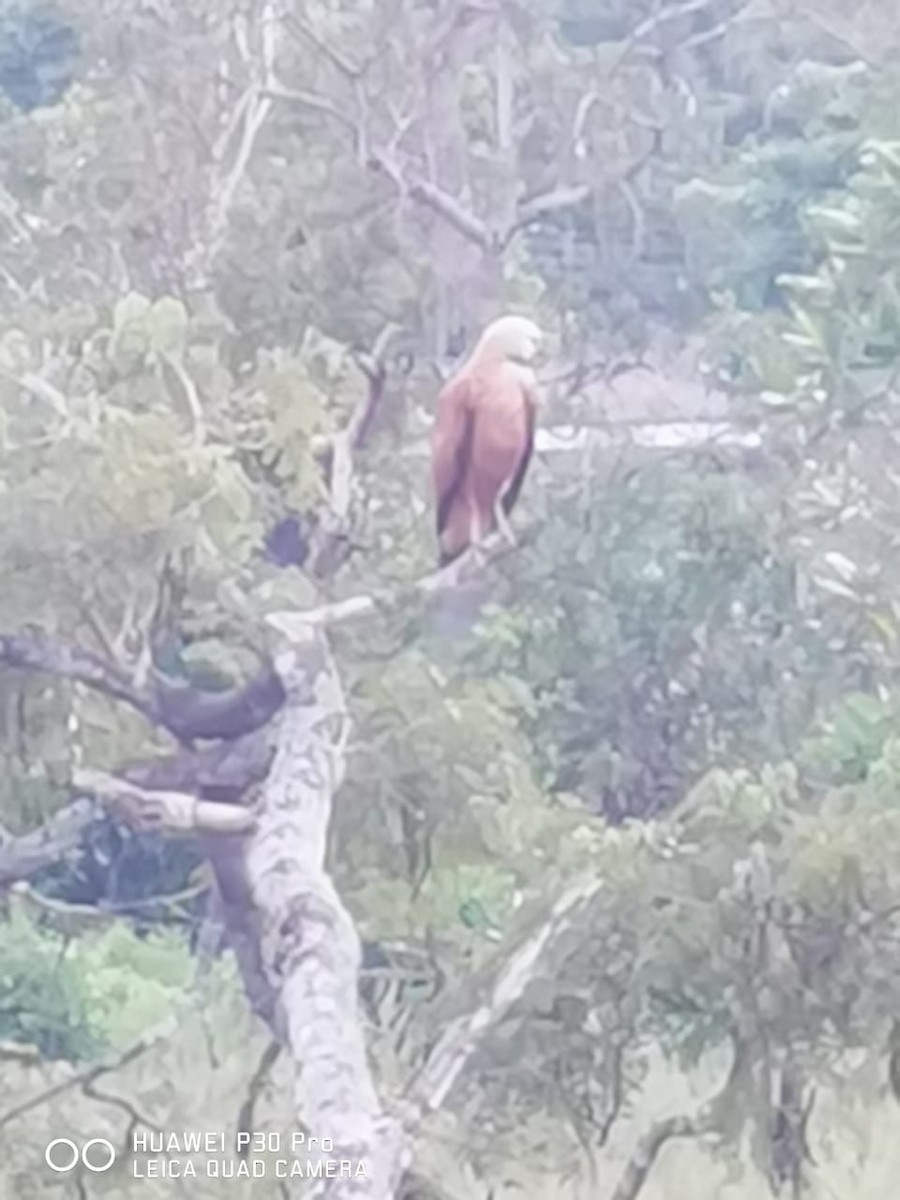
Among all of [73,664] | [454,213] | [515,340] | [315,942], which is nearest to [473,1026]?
[315,942]

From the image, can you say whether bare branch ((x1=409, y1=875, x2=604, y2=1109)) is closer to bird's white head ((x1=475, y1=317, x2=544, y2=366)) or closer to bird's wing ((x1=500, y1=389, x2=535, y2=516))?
bird's wing ((x1=500, y1=389, x2=535, y2=516))

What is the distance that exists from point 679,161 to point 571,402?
0.23 m

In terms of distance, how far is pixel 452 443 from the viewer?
2.56 meters

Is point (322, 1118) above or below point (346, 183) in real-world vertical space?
below

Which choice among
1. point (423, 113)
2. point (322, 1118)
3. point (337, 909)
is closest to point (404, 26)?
point (423, 113)

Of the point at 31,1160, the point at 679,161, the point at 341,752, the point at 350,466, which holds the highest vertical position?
the point at 679,161

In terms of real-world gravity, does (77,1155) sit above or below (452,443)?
below

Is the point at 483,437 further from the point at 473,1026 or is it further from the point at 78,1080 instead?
the point at 78,1080

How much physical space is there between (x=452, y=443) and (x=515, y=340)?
103 mm

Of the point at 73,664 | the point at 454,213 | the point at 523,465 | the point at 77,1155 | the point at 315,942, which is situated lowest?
the point at 77,1155

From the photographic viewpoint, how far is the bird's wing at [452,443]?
2559 millimetres

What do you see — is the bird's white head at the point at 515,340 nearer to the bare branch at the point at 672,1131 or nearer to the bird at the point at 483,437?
the bird at the point at 483,437

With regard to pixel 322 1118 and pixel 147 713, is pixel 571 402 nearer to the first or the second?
pixel 147 713

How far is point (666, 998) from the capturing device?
252 centimetres
